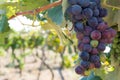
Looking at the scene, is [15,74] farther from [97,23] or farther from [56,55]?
[97,23]

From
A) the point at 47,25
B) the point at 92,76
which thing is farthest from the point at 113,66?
the point at 47,25

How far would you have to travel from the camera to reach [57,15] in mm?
1146

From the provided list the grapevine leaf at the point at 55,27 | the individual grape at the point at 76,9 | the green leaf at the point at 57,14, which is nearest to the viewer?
the individual grape at the point at 76,9

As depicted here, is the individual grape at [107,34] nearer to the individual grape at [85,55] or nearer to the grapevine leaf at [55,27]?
the individual grape at [85,55]

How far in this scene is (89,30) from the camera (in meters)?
0.96

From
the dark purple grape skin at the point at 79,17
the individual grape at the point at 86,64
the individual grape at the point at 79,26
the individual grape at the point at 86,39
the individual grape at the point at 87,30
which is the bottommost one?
the individual grape at the point at 86,64

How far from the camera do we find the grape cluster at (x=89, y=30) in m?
0.96

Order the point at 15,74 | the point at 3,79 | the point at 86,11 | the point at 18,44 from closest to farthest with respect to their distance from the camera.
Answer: the point at 86,11
the point at 3,79
the point at 15,74
the point at 18,44

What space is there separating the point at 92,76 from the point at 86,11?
1.25ft

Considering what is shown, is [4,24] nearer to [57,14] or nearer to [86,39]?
[57,14]

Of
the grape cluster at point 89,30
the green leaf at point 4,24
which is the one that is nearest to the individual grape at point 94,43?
the grape cluster at point 89,30

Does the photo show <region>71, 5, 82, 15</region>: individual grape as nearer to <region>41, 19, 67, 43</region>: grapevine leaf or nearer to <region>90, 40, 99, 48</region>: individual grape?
<region>90, 40, 99, 48</region>: individual grape

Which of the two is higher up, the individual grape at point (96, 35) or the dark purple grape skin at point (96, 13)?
the dark purple grape skin at point (96, 13)

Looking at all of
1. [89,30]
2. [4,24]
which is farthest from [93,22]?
[4,24]
